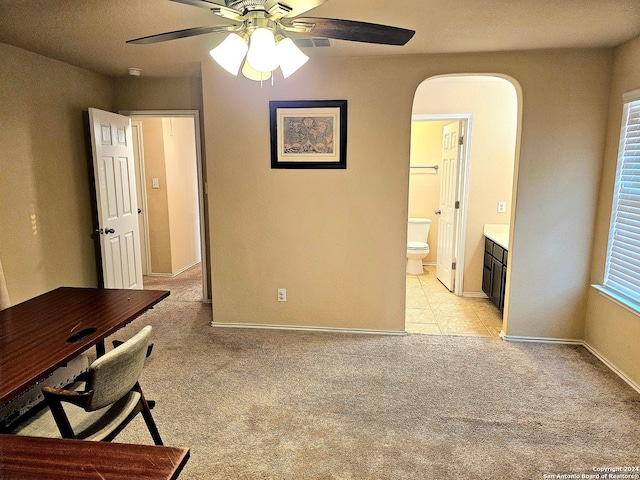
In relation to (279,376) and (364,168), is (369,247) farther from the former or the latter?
(279,376)

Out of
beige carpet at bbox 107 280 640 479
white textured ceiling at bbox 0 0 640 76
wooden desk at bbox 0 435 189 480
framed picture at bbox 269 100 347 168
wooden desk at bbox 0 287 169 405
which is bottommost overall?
beige carpet at bbox 107 280 640 479

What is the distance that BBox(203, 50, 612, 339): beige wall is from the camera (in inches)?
124

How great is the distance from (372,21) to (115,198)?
284 cm

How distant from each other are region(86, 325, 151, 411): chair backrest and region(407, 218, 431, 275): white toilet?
14.1ft

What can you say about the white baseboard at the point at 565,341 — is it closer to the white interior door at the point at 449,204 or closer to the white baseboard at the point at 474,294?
the white baseboard at the point at 474,294

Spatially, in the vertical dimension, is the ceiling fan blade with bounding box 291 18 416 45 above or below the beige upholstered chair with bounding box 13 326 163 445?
above

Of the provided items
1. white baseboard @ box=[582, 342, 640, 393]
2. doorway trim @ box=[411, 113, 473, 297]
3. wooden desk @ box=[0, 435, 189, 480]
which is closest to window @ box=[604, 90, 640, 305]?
white baseboard @ box=[582, 342, 640, 393]

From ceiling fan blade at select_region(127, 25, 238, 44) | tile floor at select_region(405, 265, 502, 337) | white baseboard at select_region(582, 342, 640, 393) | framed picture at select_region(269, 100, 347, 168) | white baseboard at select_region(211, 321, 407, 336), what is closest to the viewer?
ceiling fan blade at select_region(127, 25, 238, 44)

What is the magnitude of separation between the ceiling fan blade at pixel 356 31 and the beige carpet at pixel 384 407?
1.98 meters

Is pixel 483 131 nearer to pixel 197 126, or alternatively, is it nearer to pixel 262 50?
pixel 197 126

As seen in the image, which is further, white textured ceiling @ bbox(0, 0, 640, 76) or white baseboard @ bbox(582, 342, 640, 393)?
white baseboard @ bbox(582, 342, 640, 393)

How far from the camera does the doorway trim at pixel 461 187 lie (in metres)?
4.31

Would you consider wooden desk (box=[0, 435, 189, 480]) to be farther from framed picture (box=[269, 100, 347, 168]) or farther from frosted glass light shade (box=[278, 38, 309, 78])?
framed picture (box=[269, 100, 347, 168])

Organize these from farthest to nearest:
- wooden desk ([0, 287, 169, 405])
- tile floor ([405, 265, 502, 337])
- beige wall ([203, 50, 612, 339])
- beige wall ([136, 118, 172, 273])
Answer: beige wall ([136, 118, 172, 273])
tile floor ([405, 265, 502, 337])
beige wall ([203, 50, 612, 339])
wooden desk ([0, 287, 169, 405])
